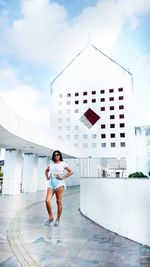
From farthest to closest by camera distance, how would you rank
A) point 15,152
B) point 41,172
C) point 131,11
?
point 41,172
point 15,152
point 131,11

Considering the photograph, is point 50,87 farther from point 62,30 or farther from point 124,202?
point 124,202

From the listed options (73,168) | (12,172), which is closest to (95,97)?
(73,168)

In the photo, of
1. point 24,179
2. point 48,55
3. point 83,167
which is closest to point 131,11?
point 48,55

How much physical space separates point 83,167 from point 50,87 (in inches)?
419

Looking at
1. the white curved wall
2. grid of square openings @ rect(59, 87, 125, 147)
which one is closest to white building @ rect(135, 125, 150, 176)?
grid of square openings @ rect(59, 87, 125, 147)

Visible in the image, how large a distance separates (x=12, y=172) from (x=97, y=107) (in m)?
13.1

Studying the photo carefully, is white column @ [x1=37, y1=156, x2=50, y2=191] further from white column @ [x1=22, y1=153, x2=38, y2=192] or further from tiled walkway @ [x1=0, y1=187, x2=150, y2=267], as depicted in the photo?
tiled walkway @ [x1=0, y1=187, x2=150, y2=267]

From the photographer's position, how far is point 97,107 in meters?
23.6

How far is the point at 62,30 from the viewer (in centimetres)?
1240

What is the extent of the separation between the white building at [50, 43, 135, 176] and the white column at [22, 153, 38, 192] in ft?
19.9

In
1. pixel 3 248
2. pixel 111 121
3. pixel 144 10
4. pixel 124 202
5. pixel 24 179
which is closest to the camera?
pixel 3 248

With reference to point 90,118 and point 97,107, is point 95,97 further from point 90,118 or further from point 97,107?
point 90,118

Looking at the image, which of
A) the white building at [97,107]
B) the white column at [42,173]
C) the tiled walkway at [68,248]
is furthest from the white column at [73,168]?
the tiled walkway at [68,248]

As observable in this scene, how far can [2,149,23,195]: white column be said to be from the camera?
13016 mm
